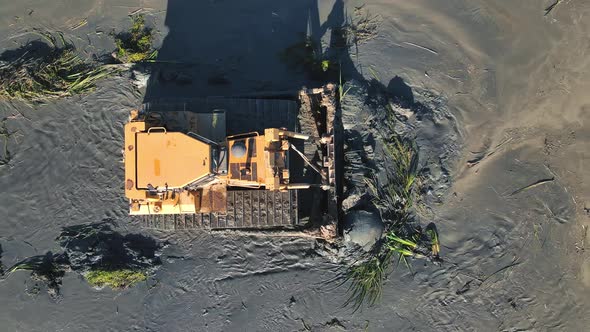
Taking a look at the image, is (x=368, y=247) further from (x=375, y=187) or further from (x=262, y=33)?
(x=262, y=33)

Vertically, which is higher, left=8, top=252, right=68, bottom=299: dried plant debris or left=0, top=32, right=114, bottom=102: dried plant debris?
left=0, top=32, right=114, bottom=102: dried plant debris

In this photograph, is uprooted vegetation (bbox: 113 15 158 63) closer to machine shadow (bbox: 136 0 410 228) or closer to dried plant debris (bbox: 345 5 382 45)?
machine shadow (bbox: 136 0 410 228)

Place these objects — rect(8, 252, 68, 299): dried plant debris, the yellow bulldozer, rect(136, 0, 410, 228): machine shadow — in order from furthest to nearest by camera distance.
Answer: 1. rect(136, 0, 410, 228): machine shadow
2. rect(8, 252, 68, 299): dried plant debris
3. the yellow bulldozer

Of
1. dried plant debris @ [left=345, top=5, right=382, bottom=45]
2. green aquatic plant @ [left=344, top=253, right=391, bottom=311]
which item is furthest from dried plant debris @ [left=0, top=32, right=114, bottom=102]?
green aquatic plant @ [left=344, top=253, right=391, bottom=311]

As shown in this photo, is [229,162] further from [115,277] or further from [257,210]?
[115,277]

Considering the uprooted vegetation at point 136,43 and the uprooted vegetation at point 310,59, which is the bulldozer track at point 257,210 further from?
the uprooted vegetation at point 136,43

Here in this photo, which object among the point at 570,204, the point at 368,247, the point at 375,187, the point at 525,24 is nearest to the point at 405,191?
the point at 375,187

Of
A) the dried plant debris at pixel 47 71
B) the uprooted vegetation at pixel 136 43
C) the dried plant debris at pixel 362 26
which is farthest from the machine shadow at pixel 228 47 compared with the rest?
the dried plant debris at pixel 47 71

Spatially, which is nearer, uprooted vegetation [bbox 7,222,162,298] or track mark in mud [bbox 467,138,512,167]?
uprooted vegetation [bbox 7,222,162,298]

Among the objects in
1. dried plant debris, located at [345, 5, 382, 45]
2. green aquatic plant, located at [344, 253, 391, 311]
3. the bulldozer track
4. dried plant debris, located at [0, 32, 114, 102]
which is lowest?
green aquatic plant, located at [344, 253, 391, 311]
